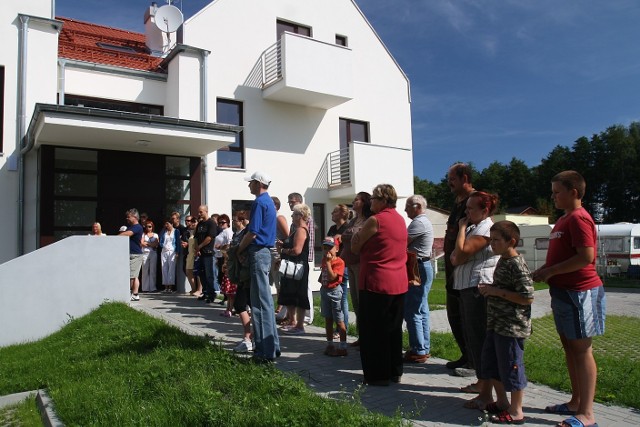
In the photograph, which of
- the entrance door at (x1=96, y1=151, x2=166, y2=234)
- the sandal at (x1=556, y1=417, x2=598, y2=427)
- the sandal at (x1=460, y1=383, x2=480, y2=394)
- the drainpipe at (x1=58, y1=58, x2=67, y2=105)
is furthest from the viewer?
the drainpipe at (x1=58, y1=58, x2=67, y2=105)

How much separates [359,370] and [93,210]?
924 cm

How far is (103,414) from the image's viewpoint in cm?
405

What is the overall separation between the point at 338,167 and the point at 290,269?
1061 centimetres

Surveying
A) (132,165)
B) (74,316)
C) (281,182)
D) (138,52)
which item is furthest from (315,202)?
(74,316)

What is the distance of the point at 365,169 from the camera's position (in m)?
16.7

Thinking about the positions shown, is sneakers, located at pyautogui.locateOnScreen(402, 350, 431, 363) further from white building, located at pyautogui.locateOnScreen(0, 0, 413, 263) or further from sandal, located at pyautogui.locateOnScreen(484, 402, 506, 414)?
white building, located at pyautogui.locateOnScreen(0, 0, 413, 263)

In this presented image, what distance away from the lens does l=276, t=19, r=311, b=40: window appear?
670 inches

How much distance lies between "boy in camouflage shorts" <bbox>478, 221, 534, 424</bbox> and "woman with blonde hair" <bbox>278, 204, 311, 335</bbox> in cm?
316

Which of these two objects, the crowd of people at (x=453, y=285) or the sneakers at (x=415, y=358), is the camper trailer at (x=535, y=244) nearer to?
the crowd of people at (x=453, y=285)

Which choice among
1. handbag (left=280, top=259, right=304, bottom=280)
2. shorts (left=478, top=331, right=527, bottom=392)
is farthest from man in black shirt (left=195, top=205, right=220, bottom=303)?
shorts (left=478, top=331, right=527, bottom=392)

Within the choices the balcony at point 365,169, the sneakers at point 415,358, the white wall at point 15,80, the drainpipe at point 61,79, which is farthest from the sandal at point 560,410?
the drainpipe at point 61,79

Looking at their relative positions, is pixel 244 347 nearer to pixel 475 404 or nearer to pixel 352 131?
pixel 475 404

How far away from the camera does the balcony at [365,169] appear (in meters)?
16.5

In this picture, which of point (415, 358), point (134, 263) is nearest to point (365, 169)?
point (134, 263)
